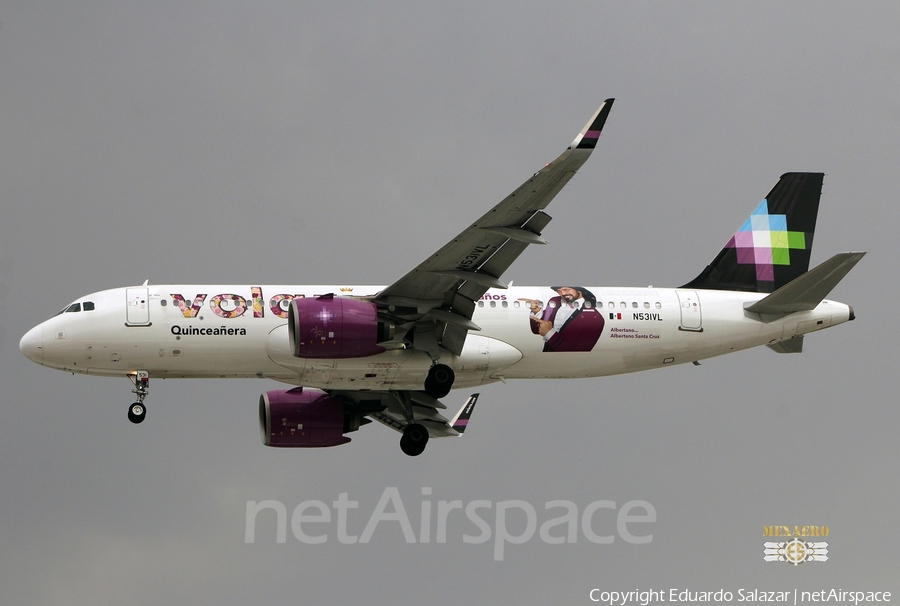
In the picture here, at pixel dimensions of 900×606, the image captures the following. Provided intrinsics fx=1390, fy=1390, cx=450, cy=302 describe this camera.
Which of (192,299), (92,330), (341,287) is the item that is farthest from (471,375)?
(92,330)

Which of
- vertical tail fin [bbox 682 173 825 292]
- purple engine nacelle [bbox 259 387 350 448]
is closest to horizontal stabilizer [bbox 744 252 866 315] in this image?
vertical tail fin [bbox 682 173 825 292]

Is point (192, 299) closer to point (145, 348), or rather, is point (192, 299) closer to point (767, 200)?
point (145, 348)

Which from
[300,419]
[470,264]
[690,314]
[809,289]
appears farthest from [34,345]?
[809,289]

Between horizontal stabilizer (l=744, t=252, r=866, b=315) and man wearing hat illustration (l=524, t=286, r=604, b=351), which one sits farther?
man wearing hat illustration (l=524, t=286, r=604, b=351)

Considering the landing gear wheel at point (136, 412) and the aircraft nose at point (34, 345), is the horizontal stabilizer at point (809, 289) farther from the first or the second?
the aircraft nose at point (34, 345)

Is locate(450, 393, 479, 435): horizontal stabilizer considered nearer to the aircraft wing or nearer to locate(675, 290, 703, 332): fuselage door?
the aircraft wing

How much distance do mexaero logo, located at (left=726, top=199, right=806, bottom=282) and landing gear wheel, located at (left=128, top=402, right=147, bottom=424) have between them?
20887 millimetres

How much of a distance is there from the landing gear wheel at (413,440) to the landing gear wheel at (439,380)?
4.06m

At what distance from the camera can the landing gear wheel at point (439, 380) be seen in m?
42.6

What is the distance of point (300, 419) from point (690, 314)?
13.7 metres

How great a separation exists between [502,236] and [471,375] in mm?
6439

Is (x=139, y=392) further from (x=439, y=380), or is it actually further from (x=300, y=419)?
(x=439, y=380)

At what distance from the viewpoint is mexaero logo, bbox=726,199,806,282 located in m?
48.9

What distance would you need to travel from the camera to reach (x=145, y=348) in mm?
41969
